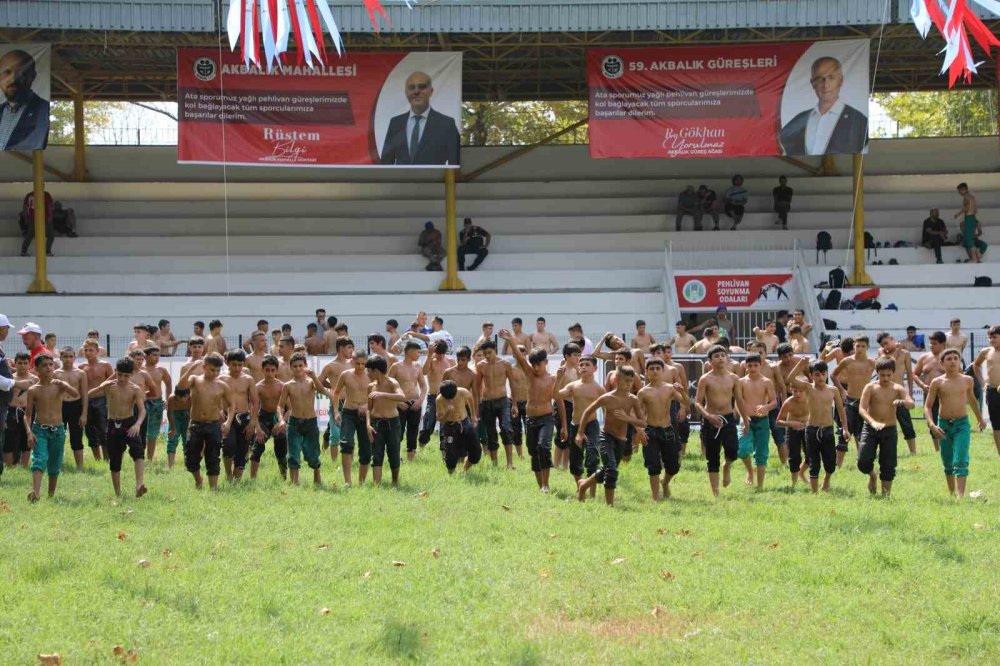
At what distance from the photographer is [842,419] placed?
13922mm

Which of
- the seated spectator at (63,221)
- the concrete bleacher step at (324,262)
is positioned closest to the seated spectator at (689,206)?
the concrete bleacher step at (324,262)

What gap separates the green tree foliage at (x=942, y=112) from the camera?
Result: 1950 inches

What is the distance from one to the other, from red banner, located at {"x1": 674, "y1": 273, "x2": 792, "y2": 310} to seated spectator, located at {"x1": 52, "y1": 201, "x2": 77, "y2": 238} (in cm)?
1456

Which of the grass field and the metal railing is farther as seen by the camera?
the metal railing

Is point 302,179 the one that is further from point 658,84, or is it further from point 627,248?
point 658,84

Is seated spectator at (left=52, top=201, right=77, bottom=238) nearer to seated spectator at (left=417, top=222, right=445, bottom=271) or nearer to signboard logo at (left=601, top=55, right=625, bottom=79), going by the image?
seated spectator at (left=417, top=222, right=445, bottom=271)

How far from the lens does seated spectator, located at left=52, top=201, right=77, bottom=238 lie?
29.9 m

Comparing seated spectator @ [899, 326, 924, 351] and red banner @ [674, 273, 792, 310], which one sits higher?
red banner @ [674, 273, 792, 310]

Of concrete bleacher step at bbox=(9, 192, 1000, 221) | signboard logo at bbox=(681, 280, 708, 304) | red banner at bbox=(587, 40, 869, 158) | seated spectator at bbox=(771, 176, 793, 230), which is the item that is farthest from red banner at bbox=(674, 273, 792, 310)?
concrete bleacher step at bbox=(9, 192, 1000, 221)

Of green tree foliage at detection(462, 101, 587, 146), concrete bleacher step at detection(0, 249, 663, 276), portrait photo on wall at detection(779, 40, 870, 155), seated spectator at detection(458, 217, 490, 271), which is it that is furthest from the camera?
green tree foliage at detection(462, 101, 587, 146)

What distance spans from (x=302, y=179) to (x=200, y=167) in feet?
8.67

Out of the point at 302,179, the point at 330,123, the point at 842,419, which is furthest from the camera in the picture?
the point at 302,179

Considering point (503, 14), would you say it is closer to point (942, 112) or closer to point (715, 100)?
point (715, 100)

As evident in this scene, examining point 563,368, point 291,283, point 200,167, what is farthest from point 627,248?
point 563,368
